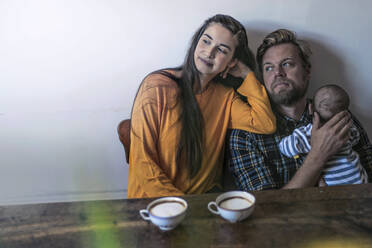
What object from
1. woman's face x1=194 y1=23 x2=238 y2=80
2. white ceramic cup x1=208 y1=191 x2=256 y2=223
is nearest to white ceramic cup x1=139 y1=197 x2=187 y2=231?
white ceramic cup x1=208 y1=191 x2=256 y2=223

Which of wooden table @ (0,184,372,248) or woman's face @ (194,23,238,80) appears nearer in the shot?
wooden table @ (0,184,372,248)

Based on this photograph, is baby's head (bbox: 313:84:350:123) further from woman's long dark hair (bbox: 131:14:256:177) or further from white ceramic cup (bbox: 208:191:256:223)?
white ceramic cup (bbox: 208:191:256:223)

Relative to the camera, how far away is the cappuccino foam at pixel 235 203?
1.16m

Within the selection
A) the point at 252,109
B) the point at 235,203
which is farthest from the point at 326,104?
the point at 235,203

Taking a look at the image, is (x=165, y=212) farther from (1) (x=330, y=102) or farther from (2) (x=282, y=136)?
(1) (x=330, y=102)

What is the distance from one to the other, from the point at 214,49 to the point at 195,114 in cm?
35

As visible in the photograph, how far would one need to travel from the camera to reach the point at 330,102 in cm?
157

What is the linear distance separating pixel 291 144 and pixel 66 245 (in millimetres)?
1185

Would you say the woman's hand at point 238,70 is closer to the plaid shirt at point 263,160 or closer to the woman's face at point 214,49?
the woman's face at point 214,49

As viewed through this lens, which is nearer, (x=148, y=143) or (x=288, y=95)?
(x=148, y=143)

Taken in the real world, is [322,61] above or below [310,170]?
above

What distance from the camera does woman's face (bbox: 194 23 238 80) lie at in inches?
60.6

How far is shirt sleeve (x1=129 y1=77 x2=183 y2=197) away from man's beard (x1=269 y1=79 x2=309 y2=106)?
2.10ft

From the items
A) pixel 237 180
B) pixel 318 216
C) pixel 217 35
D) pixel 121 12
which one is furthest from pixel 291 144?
pixel 121 12
